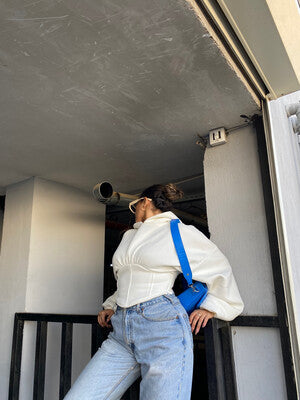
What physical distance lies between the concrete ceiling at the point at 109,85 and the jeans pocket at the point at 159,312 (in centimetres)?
107

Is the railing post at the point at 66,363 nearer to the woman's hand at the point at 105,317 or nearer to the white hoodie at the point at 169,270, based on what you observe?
the woman's hand at the point at 105,317

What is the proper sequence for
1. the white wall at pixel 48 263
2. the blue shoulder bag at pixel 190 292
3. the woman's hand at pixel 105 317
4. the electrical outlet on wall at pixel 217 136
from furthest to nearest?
1. the white wall at pixel 48 263
2. the electrical outlet on wall at pixel 217 136
3. the woman's hand at pixel 105 317
4. the blue shoulder bag at pixel 190 292

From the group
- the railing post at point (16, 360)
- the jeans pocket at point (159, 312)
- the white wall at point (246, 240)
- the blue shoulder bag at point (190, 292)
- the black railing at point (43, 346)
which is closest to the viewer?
the jeans pocket at point (159, 312)

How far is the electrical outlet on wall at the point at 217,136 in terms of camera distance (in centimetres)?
200

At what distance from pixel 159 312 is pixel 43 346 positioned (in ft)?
4.67

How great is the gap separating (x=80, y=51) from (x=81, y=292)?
2.33 metres

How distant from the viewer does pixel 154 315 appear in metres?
1.33

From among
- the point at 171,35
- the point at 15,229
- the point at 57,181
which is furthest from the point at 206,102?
the point at 15,229

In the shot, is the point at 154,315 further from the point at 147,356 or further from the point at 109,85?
the point at 109,85

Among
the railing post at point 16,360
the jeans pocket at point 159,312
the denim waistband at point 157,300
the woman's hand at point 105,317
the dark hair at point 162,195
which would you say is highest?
the dark hair at point 162,195

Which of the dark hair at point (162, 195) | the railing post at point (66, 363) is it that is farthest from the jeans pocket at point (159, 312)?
the railing post at point (66, 363)

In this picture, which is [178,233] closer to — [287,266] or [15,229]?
[287,266]

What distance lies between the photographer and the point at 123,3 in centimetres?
112

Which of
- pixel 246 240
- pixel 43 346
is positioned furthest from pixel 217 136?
pixel 43 346
